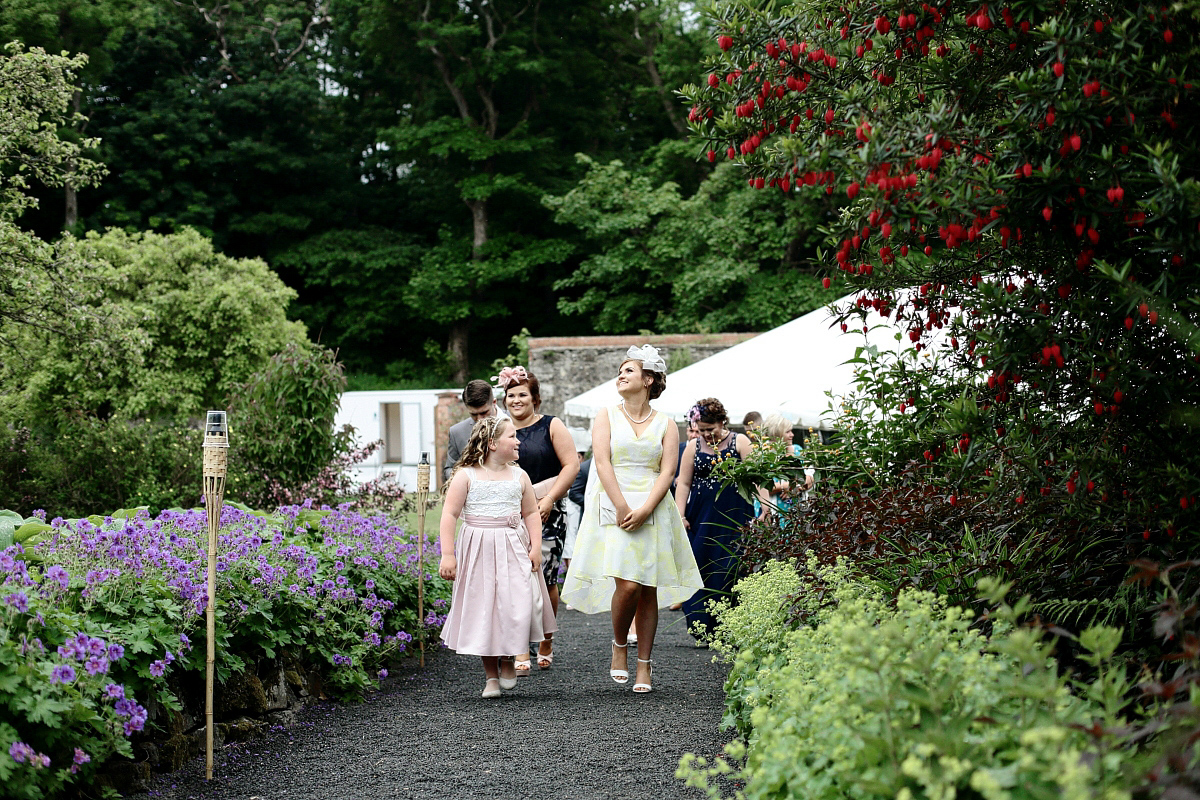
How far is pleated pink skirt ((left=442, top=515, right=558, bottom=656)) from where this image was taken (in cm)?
554

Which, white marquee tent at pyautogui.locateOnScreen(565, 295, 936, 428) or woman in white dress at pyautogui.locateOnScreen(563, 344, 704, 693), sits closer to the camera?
woman in white dress at pyautogui.locateOnScreen(563, 344, 704, 693)

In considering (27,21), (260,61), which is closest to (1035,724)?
→ (27,21)

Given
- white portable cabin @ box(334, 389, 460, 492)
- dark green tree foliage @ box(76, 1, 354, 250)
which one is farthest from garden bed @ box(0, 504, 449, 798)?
dark green tree foliage @ box(76, 1, 354, 250)

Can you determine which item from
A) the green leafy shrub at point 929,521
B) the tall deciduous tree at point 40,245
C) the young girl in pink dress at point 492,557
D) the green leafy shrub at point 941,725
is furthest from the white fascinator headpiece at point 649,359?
the tall deciduous tree at point 40,245

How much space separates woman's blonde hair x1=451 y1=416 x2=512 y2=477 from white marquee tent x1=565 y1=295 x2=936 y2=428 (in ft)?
9.76

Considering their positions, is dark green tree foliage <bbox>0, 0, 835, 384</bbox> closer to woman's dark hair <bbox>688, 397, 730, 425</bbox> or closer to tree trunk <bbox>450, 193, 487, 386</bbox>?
tree trunk <bbox>450, 193, 487, 386</bbox>

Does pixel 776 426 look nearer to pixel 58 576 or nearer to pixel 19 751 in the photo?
pixel 58 576

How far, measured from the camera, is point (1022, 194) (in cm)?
286

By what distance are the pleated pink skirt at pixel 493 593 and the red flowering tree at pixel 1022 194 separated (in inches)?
92.9

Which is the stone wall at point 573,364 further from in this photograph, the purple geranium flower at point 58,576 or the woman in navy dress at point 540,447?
the purple geranium flower at point 58,576

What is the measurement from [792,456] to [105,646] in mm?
3671

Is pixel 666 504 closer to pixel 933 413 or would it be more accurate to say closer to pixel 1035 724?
pixel 933 413

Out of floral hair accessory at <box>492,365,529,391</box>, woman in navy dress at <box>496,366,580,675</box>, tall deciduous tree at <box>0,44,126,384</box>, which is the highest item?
tall deciduous tree at <box>0,44,126,384</box>

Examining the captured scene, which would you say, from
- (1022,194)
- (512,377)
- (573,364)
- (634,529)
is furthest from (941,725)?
(573,364)
